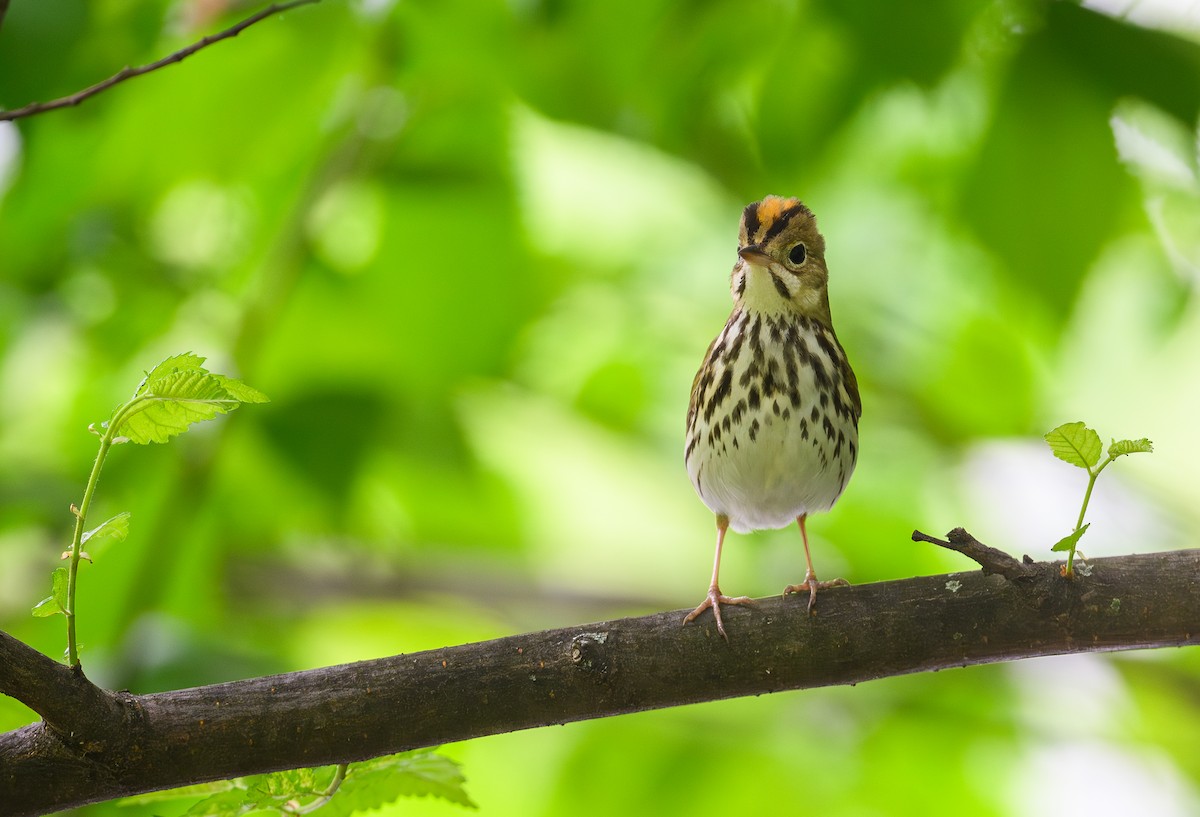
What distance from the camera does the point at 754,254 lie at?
1.90 metres

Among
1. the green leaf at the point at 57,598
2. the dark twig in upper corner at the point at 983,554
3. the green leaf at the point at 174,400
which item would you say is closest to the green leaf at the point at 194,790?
the green leaf at the point at 57,598

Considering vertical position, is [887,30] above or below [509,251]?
below

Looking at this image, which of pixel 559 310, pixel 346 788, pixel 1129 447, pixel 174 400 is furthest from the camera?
pixel 559 310

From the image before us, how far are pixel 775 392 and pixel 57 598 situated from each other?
4.20ft

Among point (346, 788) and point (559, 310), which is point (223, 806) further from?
point (559, 310)

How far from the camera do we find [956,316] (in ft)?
10.3

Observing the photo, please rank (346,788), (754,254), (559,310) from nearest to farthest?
(346,788)
(754,254)
(559,310)

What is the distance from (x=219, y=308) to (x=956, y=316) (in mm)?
1868

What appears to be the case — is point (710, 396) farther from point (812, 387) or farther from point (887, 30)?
point (887, 30)

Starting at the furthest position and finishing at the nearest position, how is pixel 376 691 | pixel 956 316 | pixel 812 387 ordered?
pixel 956 316 < pixel 812 387 < pixel 376 691

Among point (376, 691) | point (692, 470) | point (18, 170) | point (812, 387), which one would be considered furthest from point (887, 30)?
point (18, 170)

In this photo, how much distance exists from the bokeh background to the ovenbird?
129 mm

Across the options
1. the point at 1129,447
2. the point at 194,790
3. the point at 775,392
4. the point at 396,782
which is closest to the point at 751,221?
the point at 775,392

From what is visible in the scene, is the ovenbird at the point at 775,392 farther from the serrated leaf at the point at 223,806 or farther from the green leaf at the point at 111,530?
the green leaf at the point at 111,530
